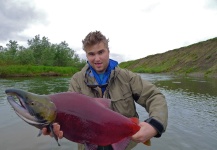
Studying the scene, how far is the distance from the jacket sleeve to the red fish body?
337 mm

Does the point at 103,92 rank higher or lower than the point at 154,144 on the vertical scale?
higher

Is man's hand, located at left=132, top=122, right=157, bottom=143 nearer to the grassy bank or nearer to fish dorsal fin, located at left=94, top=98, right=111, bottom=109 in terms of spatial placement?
fish dorsal fin, located at left=94, top=98, right=111, bottom=109

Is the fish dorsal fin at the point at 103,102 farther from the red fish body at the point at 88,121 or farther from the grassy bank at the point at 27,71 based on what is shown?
the grassy bank at the point at 27,71

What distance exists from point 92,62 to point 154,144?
4612 mm

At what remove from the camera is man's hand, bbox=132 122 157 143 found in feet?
7.59

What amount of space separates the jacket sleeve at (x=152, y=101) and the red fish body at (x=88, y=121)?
337 mm

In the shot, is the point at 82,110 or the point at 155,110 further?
the point at 155,110

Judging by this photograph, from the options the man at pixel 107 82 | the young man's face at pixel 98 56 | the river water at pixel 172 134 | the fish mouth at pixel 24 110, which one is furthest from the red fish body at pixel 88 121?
the river water at pixel 172 134

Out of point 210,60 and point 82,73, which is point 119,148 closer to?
point 82,73

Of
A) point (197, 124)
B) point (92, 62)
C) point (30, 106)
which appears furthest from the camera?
point (197, 124)

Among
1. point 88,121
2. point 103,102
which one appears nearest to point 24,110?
point 88,121

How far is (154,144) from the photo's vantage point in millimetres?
6883

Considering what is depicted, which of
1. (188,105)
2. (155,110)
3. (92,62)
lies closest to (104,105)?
(155,110)

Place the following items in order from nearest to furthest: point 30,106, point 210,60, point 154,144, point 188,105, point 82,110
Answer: point 30,106 → point 82,110 → point 154,144 → point 188,105 → point 210,60
